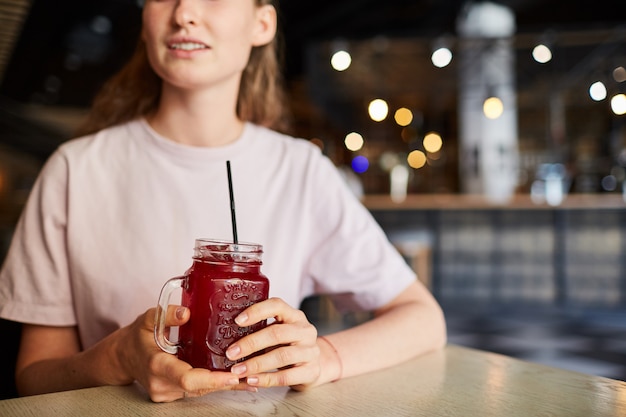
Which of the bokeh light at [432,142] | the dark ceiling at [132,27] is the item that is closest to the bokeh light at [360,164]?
the bokeh light at [432,142]

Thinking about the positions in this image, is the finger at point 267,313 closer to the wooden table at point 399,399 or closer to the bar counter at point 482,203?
the wooden table at point 399,399

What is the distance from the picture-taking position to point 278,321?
0.84 m

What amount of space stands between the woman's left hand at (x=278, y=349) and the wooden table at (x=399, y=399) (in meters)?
0.04

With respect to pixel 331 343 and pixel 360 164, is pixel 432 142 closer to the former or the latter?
pixel 360 164

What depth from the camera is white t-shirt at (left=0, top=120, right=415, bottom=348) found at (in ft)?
3.84

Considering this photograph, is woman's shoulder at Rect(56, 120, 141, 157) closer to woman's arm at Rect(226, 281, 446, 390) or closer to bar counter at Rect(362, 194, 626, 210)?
woman's arm at Rect(226, 281, 446, 390)

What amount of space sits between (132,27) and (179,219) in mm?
8442

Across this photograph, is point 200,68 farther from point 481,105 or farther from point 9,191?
point 9,191

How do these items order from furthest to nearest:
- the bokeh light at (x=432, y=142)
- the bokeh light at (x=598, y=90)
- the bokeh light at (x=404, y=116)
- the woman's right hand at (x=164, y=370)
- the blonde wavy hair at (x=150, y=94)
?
the bokeh light at (x=404, y=116) < the bokeh light at (x=432, y=142) < the bokeh light at (x=598, y=90) < the blonde wavy hair at (x=150, y=94) < the woman's right hand at (x=164, y=370)

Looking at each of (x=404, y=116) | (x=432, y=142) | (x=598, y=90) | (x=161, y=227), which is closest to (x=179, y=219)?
(x=161, y=227)

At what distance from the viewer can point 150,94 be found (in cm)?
137

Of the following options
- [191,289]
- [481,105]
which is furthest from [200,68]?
[481,105]

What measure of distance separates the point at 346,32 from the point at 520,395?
1019 cm

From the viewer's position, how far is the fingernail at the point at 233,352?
776 mm
